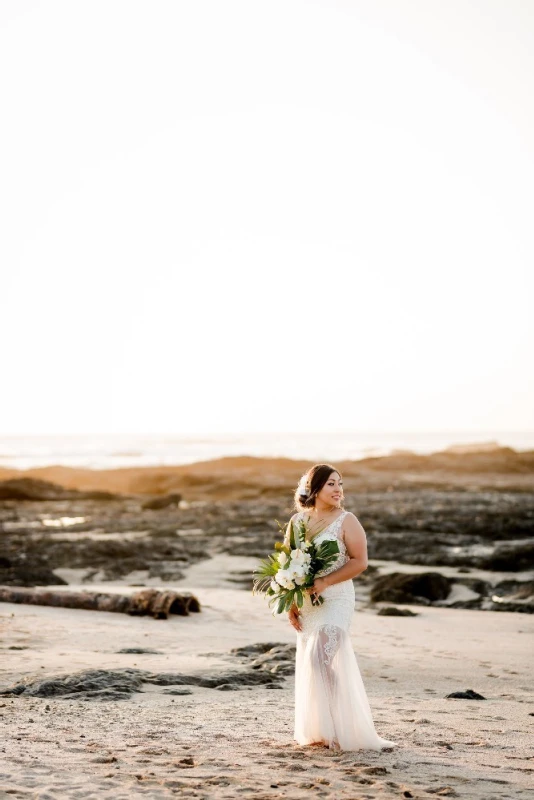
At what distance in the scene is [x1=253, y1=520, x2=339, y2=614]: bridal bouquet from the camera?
6.71 meters

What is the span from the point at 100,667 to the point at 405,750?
4013 millimetres

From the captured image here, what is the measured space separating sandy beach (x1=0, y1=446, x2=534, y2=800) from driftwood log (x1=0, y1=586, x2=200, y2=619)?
0.70ft

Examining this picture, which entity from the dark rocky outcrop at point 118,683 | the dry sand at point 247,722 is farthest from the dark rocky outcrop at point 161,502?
the dark rocky outcrop at point 118,683

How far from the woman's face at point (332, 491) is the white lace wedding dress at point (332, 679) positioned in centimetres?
14

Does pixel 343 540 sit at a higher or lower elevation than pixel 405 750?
higher

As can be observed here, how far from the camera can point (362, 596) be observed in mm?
16000

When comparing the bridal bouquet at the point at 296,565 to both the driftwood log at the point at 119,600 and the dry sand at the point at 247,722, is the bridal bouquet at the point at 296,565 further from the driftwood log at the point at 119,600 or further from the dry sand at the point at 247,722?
the driftwood log at the point at 119,600

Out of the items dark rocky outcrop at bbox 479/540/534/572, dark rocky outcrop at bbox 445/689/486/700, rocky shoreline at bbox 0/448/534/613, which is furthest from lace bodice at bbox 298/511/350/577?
dark rocky outcrop at bbox 479/540/534/572

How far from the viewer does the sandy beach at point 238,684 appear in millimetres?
5742

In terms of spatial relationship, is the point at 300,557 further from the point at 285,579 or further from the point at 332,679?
the point at 332,679

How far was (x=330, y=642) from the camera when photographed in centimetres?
673

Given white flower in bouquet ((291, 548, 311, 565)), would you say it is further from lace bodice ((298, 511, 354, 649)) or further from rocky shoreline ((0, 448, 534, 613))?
rocky shoreline ((0, 448, 534, 613))

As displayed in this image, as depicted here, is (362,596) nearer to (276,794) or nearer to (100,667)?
(100,667)

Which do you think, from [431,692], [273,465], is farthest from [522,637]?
[273,465]
